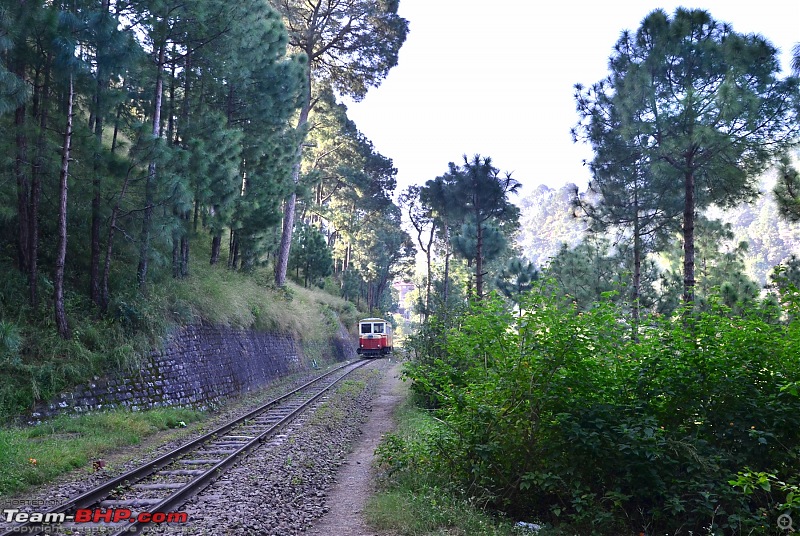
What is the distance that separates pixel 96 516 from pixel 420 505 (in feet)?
11.2

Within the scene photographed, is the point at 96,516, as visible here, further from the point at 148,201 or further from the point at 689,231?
the point at 689,231

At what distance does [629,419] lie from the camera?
6219mm

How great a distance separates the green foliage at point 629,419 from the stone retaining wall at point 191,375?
25.5 feet

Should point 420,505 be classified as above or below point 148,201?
below

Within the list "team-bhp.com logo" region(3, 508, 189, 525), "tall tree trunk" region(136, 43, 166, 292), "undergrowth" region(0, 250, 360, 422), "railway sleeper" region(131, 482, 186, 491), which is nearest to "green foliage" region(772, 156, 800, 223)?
"railway sleeper" region(131, 482, 186, 491)

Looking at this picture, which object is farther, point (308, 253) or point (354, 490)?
point (308, 253)

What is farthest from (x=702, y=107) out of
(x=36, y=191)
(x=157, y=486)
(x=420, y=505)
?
(x=36, y=191)

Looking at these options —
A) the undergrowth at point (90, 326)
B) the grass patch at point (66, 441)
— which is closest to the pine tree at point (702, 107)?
the grass patch at point (66, 441)

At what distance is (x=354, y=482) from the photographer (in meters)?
8.25

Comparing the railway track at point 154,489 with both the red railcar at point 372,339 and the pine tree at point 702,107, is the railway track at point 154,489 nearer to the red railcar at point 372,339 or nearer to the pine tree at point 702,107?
the pine tree at point 702,107

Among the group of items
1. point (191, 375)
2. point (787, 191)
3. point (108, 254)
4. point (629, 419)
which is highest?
point (787, 191)

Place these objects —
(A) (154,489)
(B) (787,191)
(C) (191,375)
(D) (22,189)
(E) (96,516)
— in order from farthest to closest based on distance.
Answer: (C) (191,375)
(B) (787,191)
(D) (22,189)
(A) (154,489)
(E) (96,516)

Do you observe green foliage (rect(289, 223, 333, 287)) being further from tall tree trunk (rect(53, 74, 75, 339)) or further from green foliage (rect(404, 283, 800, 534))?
green foliage (rect(404, 283, 800, 534))

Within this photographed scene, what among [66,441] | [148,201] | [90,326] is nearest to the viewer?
[66,441]
